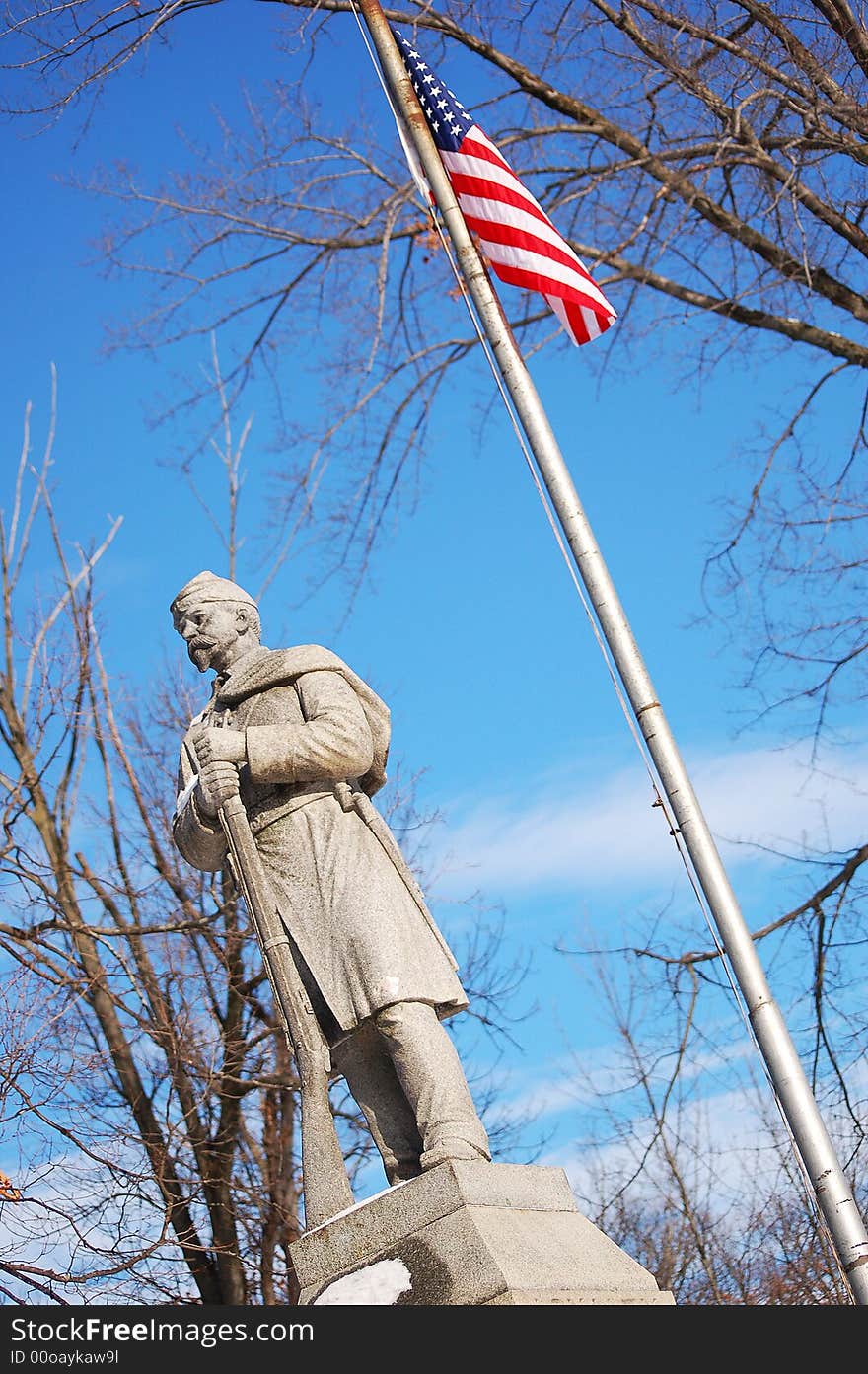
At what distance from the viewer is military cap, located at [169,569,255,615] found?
18.6ft

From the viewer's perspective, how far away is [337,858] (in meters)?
5.09

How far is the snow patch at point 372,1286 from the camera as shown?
4.17 m

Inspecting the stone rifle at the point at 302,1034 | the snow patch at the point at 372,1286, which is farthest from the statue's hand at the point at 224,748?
the snow patch at the point at 372,1286

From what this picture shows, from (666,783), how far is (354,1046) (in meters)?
1.72

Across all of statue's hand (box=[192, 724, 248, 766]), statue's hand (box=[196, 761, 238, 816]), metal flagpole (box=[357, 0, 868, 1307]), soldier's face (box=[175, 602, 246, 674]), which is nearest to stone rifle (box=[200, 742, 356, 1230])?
statue's hand (box=[196, 761, 238, 816])

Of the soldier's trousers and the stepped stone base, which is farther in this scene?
the soldier's trousers

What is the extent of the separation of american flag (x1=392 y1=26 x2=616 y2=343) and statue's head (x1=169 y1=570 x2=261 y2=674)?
2.31 m

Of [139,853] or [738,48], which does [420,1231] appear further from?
[139,853]

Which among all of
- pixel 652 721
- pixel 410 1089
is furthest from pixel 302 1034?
pixel 652 721

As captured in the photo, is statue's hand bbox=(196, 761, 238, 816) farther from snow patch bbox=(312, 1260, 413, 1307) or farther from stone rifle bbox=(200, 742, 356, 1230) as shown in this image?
snow patch bbox=(312, 1260, 413, 1307)

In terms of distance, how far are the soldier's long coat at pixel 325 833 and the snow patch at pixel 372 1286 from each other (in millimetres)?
784

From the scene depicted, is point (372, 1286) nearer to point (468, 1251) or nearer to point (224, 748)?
point (468, 1251)

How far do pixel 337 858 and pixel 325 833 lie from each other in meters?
0.13

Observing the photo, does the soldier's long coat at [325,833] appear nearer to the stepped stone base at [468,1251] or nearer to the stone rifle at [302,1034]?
the stone rifle at [302,1034]
